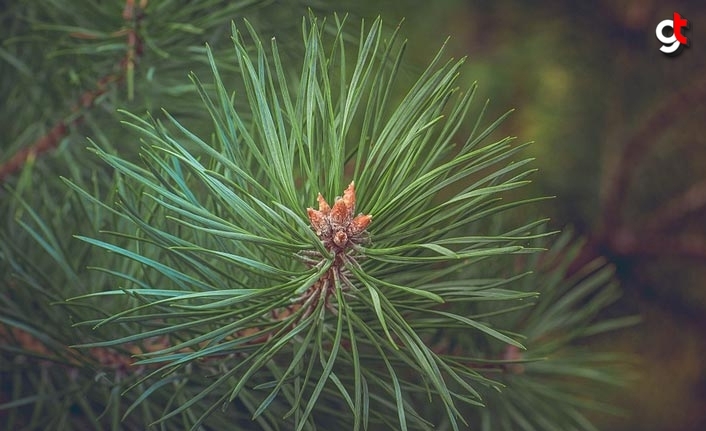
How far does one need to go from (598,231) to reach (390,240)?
0.49m

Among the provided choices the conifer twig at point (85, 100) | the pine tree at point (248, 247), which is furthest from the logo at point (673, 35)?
the conifer twig at point (85, 100)

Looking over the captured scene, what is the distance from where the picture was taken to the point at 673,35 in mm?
756

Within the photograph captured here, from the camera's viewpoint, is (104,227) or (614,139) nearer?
(104,227)

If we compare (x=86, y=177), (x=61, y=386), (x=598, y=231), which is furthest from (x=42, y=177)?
(x=598, y=231)

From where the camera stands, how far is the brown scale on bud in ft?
1.10

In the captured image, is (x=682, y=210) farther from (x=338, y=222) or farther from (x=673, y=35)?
(x=338, y=222)

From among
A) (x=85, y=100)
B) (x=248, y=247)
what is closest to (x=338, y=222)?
(x=248, y=247)

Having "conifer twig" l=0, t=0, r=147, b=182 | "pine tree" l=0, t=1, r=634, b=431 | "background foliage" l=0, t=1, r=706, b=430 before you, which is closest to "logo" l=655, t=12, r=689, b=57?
"background foliage" l=0, t=1, r=706, b=430

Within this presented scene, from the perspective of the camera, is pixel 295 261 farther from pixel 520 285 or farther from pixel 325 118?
pixel 520 285

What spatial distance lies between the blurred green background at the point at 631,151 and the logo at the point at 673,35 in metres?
0.02

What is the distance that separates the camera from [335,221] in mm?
335

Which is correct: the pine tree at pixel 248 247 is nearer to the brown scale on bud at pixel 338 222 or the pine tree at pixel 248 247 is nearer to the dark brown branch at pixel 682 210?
the brown scale on bud at pixel 338 222

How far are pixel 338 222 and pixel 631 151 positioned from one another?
50 centimetres

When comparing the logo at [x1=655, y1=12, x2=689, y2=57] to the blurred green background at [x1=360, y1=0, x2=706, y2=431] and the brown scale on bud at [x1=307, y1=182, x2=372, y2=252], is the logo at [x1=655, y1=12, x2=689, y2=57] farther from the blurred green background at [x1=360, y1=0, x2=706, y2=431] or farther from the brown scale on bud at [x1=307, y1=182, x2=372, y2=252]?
the brown scale on bud at [x1=307, y1=182, x2=372, y2=252]
